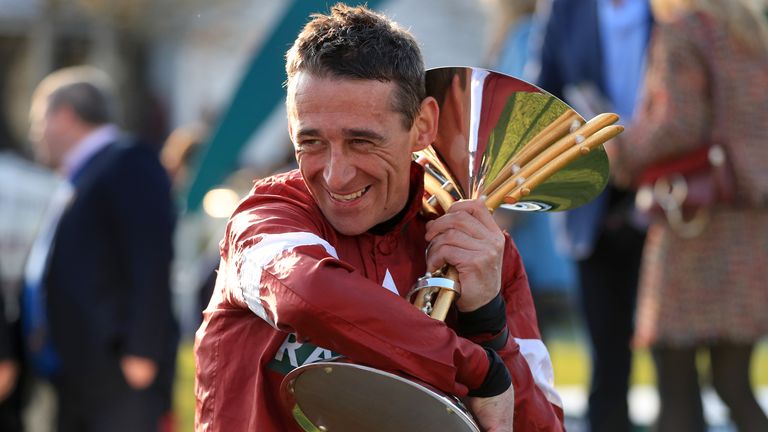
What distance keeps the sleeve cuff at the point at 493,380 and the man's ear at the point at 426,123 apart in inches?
18.7

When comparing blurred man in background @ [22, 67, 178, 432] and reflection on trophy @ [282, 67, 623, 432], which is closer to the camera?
reflection on trophy @ [282, 67, 623, 432]

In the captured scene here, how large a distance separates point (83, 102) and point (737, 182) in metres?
3.14

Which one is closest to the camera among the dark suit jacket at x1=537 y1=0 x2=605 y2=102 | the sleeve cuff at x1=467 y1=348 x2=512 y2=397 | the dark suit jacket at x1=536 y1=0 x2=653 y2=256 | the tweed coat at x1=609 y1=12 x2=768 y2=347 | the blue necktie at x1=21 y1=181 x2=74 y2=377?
the sleeve cuff at x1=467 y1=348 x2=512 y2=397

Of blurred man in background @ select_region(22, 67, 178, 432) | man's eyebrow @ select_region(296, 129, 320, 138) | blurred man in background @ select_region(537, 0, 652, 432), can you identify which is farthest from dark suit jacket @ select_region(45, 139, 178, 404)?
man's eyebrow @ select_region(296, 129, 320, 138)

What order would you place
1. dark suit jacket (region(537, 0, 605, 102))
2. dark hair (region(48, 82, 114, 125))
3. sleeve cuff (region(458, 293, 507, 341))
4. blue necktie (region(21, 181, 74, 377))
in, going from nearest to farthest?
sleeve cuff (region(458, 293, 507, 341)), dark suit jacket (region(537, 0, 605, 102)), blue necktie (region(21, 181, 74, 377)), dark hair (region(48, 82, 114, 125))

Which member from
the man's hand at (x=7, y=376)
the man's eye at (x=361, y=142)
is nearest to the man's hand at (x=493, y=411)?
the man's eye at (x=361, y=142)

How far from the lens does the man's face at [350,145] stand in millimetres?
2506

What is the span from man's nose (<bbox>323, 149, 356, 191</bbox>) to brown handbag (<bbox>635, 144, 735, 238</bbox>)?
266 centimetres

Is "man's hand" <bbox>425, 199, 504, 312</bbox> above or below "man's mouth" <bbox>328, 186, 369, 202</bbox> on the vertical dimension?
below

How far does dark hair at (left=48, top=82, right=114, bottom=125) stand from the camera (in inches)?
248

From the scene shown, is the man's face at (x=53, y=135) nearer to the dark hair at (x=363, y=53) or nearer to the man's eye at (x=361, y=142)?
the dark hair at (x=363, y=53)

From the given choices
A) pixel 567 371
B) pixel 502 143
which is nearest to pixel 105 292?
pixel 502 143

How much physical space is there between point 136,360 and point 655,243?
2319mm

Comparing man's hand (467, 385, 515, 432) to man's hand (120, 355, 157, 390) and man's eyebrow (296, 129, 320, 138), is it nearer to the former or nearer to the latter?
man's eyebrow (296, 129, 320, 138)
